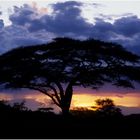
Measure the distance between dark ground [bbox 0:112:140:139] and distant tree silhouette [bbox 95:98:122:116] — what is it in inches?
409

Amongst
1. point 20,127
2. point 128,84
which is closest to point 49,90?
point 128,84

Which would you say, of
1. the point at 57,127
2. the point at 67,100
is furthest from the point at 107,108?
the point at 57,127

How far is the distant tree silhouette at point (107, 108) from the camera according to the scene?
147 ft

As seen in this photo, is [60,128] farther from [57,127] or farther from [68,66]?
[68,66]

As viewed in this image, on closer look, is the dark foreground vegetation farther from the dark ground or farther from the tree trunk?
the tree trunk

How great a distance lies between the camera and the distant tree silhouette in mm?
44688

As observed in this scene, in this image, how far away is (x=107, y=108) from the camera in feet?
151

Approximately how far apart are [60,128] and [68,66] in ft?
38.4

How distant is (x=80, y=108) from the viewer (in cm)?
4838

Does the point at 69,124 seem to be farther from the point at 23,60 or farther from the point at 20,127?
the point at 23,60

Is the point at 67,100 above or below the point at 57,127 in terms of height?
above

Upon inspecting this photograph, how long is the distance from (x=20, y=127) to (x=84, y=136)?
173 inches

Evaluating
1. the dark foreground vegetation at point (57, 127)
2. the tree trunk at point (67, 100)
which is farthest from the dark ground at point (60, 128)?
the tree trunk at point (67, 100)

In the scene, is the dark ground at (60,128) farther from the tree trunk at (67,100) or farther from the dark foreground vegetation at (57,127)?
the tree trunk at (67,100)
